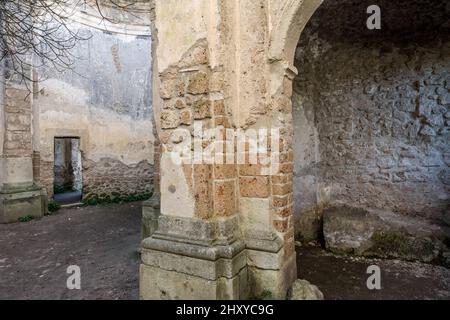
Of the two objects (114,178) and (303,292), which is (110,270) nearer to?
(303,292)

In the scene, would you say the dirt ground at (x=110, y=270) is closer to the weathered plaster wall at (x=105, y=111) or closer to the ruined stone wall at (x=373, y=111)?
the ruined stone wall at (x=373, y=111)

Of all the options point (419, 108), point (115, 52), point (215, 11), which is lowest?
point (419, 108)

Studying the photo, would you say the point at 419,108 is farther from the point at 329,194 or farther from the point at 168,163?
the point at 168,163

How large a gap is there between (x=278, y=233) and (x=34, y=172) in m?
6.90

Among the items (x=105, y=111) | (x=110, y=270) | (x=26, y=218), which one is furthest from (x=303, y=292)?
(x=105, y=111)

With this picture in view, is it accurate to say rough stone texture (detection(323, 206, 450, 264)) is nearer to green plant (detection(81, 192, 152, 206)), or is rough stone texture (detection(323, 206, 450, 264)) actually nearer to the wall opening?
green plant (detection(81, 192, 152, 206))

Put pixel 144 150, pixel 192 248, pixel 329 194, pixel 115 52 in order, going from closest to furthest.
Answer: pixel 192 248, pixel 329 194, pixel 115 52, pixel 144 150

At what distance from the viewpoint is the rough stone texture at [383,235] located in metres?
3.72

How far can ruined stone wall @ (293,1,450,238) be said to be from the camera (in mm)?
3975

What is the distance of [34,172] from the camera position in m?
7.22

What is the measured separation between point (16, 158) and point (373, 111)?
24.3ft

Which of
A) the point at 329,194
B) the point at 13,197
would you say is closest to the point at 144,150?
the point at 13,197

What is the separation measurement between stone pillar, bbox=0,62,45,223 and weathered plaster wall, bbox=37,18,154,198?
1.91ft

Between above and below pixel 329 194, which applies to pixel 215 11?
above
